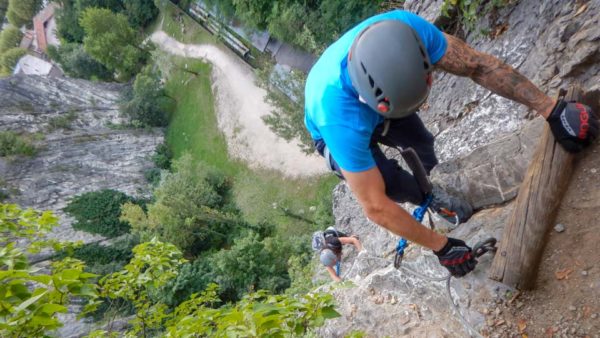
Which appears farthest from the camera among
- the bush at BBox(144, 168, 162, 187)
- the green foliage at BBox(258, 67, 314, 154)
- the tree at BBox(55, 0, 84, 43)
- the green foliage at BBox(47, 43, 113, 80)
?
the tree at BBox(55, 0, 84, 43)

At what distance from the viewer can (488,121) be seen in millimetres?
5406

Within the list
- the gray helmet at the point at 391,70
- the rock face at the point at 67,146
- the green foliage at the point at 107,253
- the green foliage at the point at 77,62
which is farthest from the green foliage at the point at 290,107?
the green foliage at the point at 77,62

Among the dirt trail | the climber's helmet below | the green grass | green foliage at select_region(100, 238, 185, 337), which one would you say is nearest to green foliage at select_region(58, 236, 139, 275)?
the green grass

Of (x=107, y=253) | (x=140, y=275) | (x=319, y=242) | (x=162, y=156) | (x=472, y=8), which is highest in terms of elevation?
(x=472, y=8)

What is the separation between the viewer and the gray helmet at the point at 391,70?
289 cm

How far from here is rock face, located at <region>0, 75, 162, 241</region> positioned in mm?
18906

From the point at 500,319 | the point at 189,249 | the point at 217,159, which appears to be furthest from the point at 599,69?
the point at 217,159

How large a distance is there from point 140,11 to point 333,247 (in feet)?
94.1

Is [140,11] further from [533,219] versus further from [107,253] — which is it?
[533,219]

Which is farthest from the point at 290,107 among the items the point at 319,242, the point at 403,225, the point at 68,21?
the point at 68,21

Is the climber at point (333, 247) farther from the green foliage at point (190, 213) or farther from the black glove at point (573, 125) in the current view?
the green foliage at point (190, 213)

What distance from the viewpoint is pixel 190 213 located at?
53.0 ft

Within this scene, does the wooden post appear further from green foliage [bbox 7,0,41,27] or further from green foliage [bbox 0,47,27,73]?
green foliage [bbox 7,0,41,27]

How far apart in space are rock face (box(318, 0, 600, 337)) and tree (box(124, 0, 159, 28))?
2905cm
